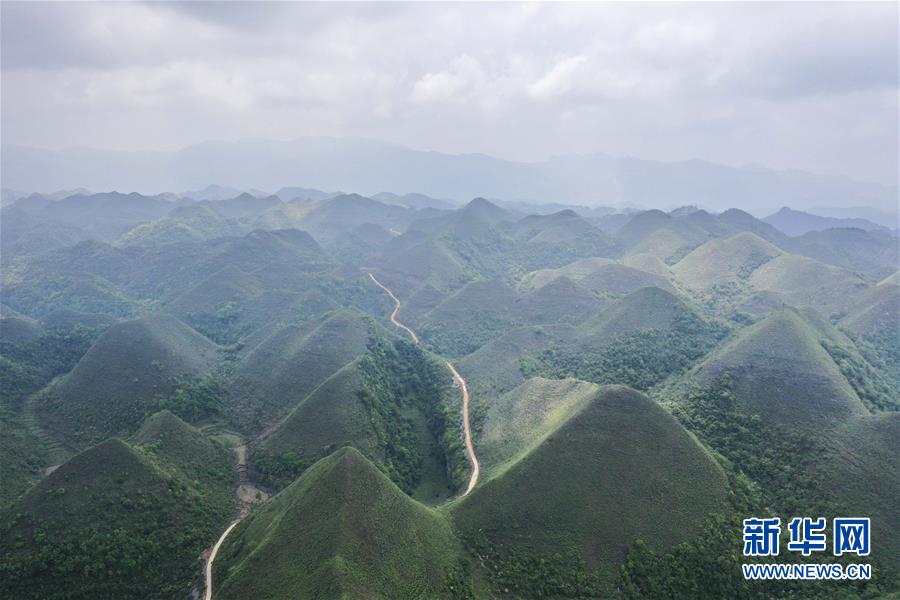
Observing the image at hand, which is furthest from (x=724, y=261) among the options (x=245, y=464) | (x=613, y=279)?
(x=245, y=464)

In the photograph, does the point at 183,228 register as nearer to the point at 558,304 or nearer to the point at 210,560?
the point at 558,304

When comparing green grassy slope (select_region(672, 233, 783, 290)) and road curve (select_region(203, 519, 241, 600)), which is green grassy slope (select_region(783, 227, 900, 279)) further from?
road curve (select_region(203, 519, 241, 600))

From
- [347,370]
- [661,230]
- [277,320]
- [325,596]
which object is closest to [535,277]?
[661,230]

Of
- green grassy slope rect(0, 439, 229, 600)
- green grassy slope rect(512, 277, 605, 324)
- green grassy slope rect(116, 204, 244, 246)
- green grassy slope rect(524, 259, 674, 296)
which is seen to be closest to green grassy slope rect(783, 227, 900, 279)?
green grassy slope rect(524, 259, 674, 296)

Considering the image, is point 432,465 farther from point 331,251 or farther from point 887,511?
point 331,251

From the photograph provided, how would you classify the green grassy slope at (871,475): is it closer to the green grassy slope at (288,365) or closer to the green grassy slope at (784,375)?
the green grassy slope at (784,375)

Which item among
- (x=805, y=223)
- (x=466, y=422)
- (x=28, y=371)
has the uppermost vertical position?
(x=28, y=371)
